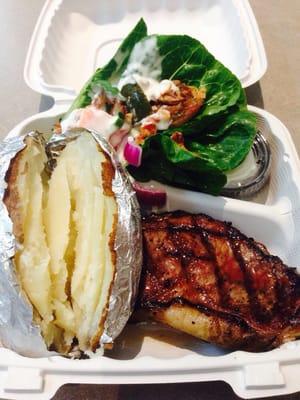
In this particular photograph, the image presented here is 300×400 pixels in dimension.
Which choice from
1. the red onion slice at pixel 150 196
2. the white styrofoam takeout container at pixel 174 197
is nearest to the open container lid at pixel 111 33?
the white styrofoam takeout container at pixel 174 197

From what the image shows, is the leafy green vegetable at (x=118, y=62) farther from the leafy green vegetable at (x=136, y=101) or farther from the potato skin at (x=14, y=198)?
the potato skin at (x=14, y=198)

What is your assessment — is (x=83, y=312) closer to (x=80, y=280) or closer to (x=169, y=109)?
(x=80, y=280)

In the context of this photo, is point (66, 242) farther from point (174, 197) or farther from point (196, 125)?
point (196, 125)

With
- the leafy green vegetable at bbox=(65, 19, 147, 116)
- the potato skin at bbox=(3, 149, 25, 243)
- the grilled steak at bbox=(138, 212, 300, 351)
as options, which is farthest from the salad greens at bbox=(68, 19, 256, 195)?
the potato skin at bbox=(3, 149, 25, 243)

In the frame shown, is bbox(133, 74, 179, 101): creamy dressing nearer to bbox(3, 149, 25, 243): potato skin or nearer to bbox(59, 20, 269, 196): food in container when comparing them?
bbox(59, 20, 269, 196): food in container

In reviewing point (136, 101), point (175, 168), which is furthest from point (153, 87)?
point (175, 168)

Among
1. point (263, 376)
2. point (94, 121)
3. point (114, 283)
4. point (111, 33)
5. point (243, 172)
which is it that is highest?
point (111, 33)

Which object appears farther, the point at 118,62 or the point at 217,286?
the point at 118,62
